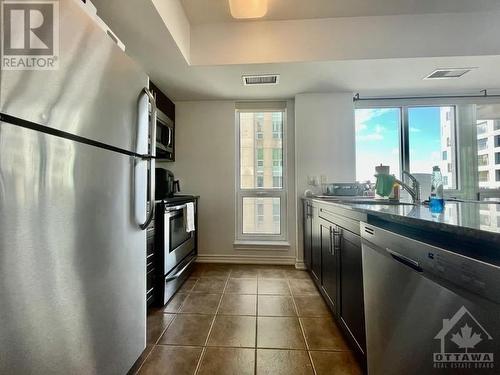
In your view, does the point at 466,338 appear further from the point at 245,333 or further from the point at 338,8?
the point at 338,8

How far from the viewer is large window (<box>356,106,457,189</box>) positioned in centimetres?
322

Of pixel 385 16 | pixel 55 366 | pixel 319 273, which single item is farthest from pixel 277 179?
pixel 55 366

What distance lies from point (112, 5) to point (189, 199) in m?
1.80

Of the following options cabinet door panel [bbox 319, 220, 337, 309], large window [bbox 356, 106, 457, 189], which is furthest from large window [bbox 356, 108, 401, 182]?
cabinet door panel [bbox 319, 220, 337, 309]

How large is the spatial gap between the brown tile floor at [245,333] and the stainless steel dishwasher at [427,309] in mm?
470

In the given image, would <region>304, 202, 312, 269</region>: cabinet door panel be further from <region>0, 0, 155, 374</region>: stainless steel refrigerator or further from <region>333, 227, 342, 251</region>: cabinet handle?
<region>0, 0, 155, 374</region>: stainless steel refrigerator

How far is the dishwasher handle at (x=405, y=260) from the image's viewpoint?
783mm

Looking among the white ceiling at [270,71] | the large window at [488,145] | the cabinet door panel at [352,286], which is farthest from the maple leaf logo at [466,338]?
the large window at [488,145]

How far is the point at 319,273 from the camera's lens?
7.23 ft

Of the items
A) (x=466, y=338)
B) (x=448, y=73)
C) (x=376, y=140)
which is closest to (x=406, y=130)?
(x=376, y=140)

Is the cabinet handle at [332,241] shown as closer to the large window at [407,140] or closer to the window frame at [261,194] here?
the window frame at [261,194]

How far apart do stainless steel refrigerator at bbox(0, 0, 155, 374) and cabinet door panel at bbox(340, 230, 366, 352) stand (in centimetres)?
120

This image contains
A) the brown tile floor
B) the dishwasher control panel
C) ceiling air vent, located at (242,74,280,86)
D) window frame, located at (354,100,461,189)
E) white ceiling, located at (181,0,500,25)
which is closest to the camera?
the dishwasher control panel

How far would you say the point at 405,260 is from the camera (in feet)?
2.77
